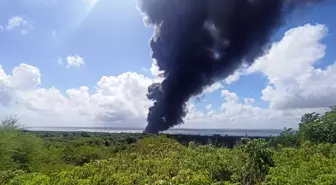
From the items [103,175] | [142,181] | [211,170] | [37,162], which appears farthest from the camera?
[37,162]

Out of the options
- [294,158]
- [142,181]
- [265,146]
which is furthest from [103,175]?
[294,158]

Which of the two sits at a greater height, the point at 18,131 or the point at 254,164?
the point at 18,131

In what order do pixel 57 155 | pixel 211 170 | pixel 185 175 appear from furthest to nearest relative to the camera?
pixel 57 155
pixel 211 170
pixel 185 175

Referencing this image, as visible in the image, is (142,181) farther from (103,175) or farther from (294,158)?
(294,158)

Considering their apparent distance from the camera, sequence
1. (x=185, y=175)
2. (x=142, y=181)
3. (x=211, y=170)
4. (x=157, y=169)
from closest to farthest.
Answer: (x=185, y=175) < (x=142, y=181) < (x=157, y=169) < (x=211, y=170)

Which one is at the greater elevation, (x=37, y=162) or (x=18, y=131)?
(x=18, y=131)

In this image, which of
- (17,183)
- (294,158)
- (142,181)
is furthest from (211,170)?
(17,183)

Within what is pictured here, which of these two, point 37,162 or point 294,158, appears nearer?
point 294,158

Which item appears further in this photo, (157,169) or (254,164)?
(254,164)

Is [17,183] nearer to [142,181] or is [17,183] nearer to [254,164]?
[142,181]
